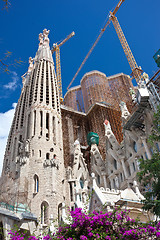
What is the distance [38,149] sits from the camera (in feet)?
85.6

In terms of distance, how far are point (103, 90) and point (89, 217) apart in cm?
3457

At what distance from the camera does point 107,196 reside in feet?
49.7

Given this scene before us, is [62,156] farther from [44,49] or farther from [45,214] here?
[44,49]

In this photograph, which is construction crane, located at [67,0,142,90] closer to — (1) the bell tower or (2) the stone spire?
(2) the stone spire

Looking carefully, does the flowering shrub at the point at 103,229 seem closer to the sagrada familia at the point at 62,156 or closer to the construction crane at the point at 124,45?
the sagrada familia at the point at 62,156

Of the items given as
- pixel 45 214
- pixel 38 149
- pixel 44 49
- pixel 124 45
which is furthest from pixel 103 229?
pixel 124 45

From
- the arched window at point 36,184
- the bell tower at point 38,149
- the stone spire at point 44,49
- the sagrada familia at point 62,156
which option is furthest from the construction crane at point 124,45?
the arched window at point 36,184

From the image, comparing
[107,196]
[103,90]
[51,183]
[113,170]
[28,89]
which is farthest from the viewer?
[103,90]

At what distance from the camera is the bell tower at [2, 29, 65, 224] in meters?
22.4

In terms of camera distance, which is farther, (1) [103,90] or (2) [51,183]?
(1) [103,90]

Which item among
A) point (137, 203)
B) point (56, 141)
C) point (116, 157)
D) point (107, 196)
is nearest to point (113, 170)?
point (116, 157)

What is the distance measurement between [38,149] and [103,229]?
17.2 metres

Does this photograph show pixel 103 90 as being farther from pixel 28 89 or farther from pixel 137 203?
pixel 137 203

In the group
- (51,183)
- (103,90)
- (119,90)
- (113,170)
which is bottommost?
(51,183)
